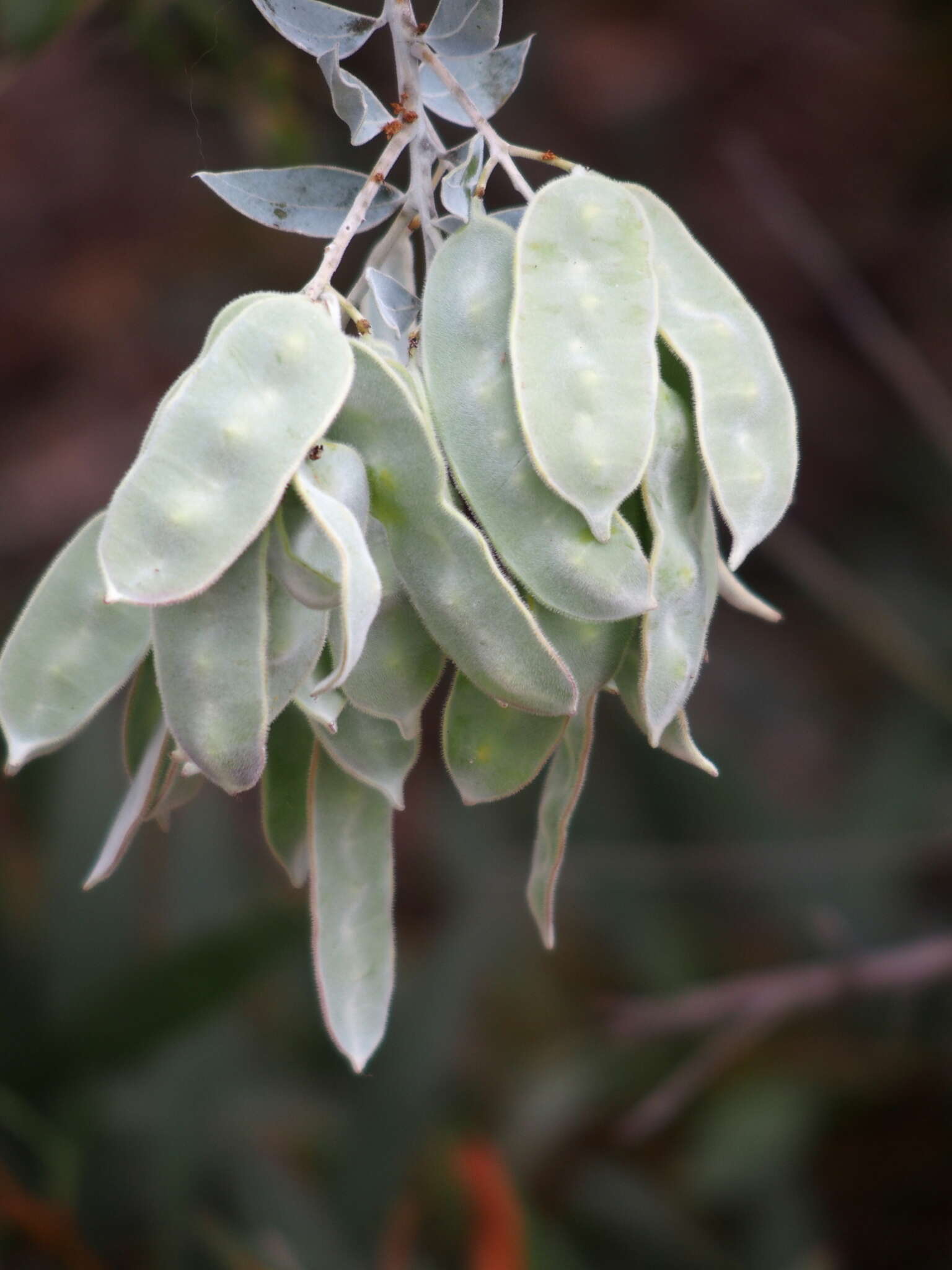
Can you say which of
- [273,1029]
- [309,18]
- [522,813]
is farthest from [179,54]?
[273,1029]

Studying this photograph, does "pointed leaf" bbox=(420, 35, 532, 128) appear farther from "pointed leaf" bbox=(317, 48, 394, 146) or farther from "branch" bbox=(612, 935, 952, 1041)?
"branch" bbox=(612, 935, 952, 1041)

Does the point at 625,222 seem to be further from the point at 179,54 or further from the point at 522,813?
the point at 522,813

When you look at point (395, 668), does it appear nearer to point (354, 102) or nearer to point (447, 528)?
point (447, 528)

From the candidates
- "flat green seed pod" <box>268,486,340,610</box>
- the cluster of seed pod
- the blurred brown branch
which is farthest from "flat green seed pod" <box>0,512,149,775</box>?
the blurred brown branch

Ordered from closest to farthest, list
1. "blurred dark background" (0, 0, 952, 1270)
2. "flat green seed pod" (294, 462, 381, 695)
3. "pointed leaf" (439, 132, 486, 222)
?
"flat green seed pod" (294, 462, 381, 695) → "pointed leaf" (439, 132, 486, 222) → "blurred dark background" (0, 0, 952, 1270)

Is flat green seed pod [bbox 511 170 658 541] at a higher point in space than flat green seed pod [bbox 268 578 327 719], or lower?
higher

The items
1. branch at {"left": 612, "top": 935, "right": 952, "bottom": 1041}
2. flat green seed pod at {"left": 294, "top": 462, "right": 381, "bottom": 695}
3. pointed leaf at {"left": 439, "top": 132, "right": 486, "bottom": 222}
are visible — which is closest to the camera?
flat green seed pod at {"left": 294, "top": 462, "right": 381, "bottom": 695}

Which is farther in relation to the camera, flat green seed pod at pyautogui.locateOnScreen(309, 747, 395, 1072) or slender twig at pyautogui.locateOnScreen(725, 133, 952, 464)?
slender twig at pyautogui.locateOnScreen(725, 133, 952, 464)
